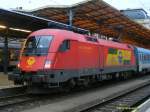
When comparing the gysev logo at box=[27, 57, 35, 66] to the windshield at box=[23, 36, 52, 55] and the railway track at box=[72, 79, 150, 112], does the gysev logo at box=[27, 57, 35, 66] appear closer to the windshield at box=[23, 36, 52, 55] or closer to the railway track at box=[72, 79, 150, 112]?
the windshield at box=[23, 36, 52, 55]

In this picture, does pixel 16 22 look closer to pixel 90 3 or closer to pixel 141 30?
pixel 90 3

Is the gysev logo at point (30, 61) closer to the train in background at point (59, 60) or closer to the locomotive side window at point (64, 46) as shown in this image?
the train in background at point (59, 60)

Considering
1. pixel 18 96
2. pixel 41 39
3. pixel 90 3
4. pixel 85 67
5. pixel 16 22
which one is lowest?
pixel 18 96

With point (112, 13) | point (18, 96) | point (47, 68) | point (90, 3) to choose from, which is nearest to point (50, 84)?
point (47, 68)

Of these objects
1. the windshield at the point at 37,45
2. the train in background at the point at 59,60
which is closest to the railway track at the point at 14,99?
the train in background at the point at 59,60

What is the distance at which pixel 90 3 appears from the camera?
94.3ft

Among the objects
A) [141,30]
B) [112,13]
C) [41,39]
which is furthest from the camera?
[141,30]

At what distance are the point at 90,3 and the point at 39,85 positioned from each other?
1363 centimetres

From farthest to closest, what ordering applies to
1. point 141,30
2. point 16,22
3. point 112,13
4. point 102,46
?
1. point 141,30
2. point 112,13
3. point 16,22
4. point 102,46

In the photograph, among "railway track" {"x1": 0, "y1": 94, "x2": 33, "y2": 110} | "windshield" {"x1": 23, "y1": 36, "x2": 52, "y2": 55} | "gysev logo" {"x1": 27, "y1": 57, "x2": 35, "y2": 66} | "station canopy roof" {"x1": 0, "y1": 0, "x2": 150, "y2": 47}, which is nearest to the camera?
"railway track" {"x1": 0, "y1": 94, "x2": 33, "y2": 110}

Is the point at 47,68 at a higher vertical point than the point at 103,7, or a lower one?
lower

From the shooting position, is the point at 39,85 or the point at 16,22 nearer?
the point at 39,85

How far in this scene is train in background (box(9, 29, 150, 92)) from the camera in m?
16.0

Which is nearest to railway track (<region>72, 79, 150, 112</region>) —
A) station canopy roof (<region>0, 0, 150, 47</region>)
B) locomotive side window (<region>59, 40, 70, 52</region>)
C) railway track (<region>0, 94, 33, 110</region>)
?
railway track (<region>0, 94, 33, 110</region>)
